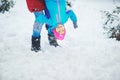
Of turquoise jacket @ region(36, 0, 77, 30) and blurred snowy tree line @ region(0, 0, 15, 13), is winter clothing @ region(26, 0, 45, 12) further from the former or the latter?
blurred snowy tree line @ region(0, 0, 15, 13)

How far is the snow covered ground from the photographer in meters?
3.59

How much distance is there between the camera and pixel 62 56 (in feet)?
13.9

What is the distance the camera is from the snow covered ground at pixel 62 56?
3587 millimetres

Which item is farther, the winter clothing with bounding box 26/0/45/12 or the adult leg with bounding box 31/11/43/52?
the adult leg with bounding box 31/11/43/52

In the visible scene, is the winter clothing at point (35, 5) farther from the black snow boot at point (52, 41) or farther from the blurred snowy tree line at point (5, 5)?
the blurred snowy tree line at point (5, 5)

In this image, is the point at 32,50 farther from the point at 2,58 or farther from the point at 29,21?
the point at 29,21

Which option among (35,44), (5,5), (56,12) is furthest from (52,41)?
(5,5)

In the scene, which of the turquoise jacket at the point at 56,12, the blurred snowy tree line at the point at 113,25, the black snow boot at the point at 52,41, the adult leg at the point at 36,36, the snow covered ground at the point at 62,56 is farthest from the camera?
the blurred snowy tree line at the point at 113,25

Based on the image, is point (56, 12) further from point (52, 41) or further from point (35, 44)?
point (52, 41)

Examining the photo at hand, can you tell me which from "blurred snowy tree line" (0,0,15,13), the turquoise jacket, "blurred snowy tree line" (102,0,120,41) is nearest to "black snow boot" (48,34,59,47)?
the turquoise jacket

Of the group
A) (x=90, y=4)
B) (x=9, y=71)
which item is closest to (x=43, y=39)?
(x=9, y=71)

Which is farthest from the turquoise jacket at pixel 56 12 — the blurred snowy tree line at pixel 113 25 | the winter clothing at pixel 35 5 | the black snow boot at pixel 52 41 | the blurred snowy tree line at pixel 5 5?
the blurred snowy tree line at pixel 5 5

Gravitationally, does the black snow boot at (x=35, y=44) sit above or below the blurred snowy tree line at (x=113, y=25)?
below

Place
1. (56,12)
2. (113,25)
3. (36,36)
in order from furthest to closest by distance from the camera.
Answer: (113,25) < (36,36) < (56,12)
